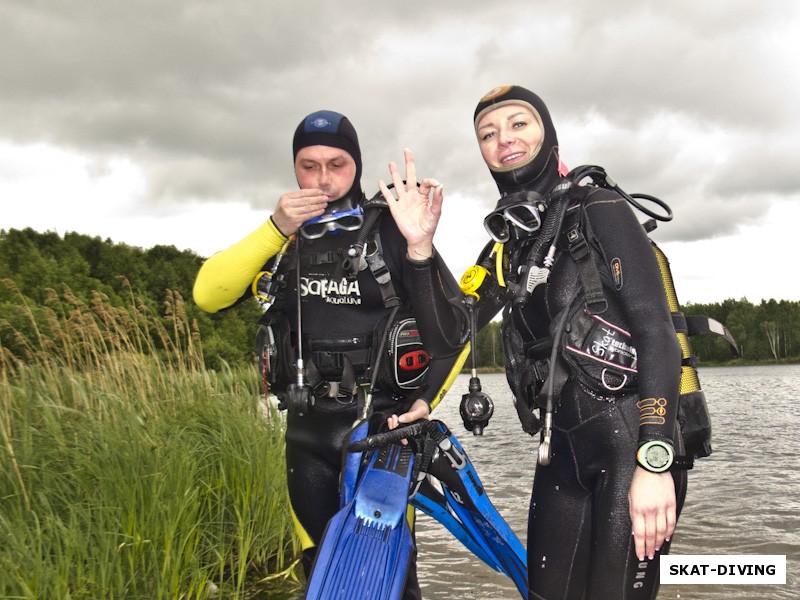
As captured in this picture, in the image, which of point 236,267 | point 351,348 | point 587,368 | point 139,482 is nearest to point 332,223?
point 236,267

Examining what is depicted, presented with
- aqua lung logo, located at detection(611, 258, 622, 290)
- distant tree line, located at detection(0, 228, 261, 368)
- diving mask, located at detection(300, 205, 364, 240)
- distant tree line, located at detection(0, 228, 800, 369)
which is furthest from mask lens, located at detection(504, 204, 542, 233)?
distant tree line, located at detection(0, 228, 261, 368)

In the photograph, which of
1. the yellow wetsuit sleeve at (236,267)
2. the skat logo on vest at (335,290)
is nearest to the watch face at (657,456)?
the skat logo on vest at (335,290)

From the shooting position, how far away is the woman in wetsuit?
7.16 feet

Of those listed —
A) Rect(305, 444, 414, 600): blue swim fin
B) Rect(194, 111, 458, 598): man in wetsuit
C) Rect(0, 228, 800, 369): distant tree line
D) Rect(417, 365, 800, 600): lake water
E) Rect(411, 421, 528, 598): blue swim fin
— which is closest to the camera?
Rect(305, 444, 414, 600): blue swim fin

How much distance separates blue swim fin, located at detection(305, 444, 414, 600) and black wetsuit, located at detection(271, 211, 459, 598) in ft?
1.58

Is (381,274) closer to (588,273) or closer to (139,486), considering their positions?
(588,273)

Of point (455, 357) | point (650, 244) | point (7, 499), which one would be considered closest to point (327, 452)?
point (455, 357)

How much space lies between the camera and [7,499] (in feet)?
12.8

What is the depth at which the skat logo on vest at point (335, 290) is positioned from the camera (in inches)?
127

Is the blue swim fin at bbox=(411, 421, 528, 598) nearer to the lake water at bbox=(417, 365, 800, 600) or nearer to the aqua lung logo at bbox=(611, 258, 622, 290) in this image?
the aqua lung logo at bbox=(611, 258, 622, 290)

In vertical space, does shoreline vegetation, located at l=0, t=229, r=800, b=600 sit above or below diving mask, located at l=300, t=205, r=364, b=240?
below

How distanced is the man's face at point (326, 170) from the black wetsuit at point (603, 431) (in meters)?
1.23

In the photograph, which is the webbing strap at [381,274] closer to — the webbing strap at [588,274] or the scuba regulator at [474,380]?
the scuba regulator at [474,380]

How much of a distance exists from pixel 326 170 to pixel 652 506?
2.19m
